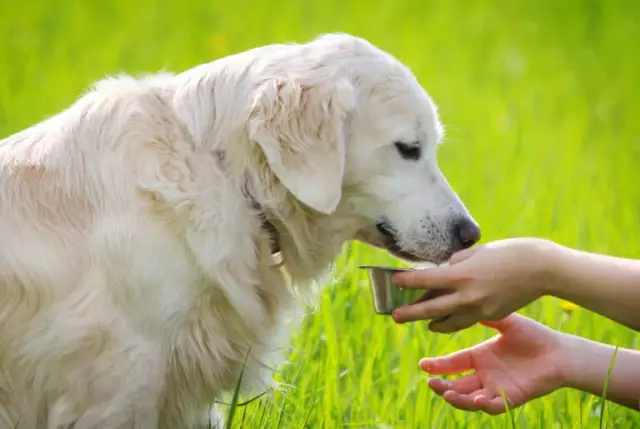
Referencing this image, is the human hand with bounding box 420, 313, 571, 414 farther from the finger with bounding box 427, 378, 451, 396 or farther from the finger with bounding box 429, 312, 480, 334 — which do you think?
the finger with bounding box 429, 312, 480, 334

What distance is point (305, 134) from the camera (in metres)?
3.07

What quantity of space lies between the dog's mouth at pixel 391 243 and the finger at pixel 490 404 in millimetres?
426

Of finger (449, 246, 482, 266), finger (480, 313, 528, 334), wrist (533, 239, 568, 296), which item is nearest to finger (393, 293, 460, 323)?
finger (449, 246, 482, 266)

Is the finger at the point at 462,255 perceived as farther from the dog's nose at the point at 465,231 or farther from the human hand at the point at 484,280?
the dog's nose at the point at 465,231

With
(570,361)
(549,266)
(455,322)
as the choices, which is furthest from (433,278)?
(570,361)

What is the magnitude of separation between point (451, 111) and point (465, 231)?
4488mm

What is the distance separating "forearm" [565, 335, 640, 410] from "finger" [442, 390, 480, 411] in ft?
1.02

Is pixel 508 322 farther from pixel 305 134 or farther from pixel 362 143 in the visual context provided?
pixel 305 134

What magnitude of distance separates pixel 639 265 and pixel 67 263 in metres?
1.59

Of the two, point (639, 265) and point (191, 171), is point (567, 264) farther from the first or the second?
point (191, 171)

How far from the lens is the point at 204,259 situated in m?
2.93

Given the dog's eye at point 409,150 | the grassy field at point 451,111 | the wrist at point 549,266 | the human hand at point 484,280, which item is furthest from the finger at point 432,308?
the grassy field at point 451,111

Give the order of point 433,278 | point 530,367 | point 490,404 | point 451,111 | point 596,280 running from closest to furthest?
point 433,278
point 596,280
point 490,404
point 530,367
point 451,111

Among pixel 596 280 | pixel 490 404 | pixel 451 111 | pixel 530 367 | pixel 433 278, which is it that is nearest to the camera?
pixel 433 278
